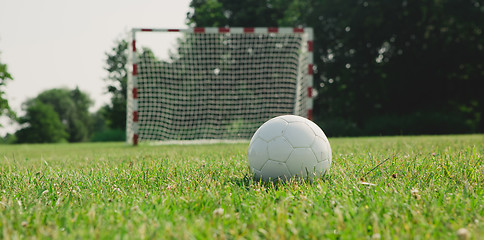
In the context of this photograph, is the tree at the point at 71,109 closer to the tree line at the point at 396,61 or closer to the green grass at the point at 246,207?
the tree line at the point at 396,61

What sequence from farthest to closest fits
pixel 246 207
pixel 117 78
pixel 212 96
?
1. pixel 117 78
2. pixel 212 96
3. pixel 246 207

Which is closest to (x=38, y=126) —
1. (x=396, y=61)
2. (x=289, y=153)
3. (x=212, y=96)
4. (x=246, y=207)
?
(x=212, y=96)

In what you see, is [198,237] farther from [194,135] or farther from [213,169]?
[194,135]

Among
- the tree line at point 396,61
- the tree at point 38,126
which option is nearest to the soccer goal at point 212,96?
the tree line at point 396,61

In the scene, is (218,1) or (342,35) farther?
(218,1)

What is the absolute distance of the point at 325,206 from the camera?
78.8 inches

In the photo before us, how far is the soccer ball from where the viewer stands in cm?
274

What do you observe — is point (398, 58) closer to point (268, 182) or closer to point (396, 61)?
point (396, 61)

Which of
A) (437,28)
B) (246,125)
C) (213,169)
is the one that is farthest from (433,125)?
(213,169)

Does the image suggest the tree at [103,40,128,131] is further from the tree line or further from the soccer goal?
the tree line

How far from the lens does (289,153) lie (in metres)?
2.74

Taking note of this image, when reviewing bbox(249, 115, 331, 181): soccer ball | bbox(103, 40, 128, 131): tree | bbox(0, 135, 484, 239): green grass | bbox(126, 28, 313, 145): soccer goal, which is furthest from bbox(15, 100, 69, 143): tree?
bbox(249, 115, 331, 181): soccer ball

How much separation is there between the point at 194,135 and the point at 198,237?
11257mm

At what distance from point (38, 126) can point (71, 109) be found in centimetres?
1167
